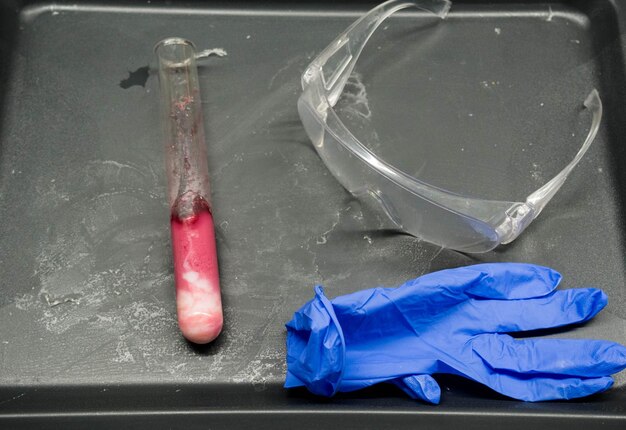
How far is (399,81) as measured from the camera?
4.28 feet

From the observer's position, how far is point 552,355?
1013 mm

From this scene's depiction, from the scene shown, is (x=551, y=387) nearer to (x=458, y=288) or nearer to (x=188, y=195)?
(x=458, y=288)

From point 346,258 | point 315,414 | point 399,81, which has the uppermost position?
point 399,81

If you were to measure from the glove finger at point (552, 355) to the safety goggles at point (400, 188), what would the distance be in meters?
0.15

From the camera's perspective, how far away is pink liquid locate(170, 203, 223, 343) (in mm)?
1002

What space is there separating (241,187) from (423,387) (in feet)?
1.33

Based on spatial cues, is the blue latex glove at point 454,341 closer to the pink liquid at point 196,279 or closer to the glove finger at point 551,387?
the glove finger at point 551,387

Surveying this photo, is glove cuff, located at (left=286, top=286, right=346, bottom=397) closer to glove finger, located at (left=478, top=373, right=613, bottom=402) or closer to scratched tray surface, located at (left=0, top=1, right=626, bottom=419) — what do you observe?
scratched tray surface, located at (left=0, top=1, right=626, bottom=419)

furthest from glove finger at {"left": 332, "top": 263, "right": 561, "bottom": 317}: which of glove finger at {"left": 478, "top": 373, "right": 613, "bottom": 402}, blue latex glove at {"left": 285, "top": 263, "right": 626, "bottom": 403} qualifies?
glove finger at {"left": 478, "top": 373, "right": 613, "bottom": 402}

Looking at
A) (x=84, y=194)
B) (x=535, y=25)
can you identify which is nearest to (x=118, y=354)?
(x=84, y=194)

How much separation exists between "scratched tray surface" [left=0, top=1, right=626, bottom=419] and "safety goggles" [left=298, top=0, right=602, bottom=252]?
1.2 inches

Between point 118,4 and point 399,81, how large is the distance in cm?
50

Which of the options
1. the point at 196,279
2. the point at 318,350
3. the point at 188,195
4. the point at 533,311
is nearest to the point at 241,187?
the point at 188,195

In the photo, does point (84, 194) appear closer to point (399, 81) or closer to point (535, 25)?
point (399, 81)
